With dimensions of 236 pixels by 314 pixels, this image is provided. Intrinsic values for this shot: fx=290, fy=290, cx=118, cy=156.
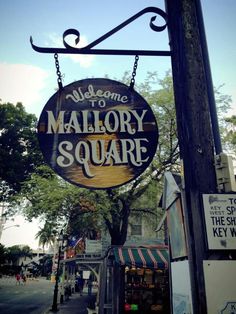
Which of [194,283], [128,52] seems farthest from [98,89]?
[194,283]

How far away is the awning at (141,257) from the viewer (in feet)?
37.1

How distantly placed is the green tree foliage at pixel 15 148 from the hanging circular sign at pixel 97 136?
955 inches

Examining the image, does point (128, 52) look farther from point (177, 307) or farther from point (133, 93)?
point (177, 307)

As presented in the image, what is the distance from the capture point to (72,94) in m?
3.17

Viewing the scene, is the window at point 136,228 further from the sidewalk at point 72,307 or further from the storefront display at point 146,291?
the storefront display at point 146,291

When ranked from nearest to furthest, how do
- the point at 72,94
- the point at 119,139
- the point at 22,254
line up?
the point at 119,139 < the point at 72,94 < the point at 22,254

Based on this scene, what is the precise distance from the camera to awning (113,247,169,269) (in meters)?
11.3

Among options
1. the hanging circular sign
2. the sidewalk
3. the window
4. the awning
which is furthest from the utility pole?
the window

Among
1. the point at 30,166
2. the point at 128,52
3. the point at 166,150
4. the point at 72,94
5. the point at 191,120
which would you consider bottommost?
the point at 191,120

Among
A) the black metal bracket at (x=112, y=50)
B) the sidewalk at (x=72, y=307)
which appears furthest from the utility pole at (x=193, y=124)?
the sidewalk at (x=72, y=307)

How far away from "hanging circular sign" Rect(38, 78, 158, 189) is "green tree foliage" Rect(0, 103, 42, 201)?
24249mm

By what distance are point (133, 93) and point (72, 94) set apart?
0.67 metres

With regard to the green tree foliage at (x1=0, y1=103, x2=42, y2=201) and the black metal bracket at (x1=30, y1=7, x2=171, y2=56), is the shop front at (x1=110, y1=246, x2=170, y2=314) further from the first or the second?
the green tree foliage at (x1=0, y1=103, x2=42, y2=201)

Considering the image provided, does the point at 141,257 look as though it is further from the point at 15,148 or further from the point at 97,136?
the point at 15,148
